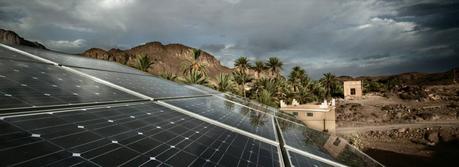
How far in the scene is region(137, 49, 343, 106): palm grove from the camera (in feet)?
191

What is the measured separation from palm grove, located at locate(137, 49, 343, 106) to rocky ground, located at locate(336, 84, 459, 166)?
13.2m

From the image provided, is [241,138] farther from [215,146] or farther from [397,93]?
[397,93]

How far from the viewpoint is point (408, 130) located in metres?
58.6

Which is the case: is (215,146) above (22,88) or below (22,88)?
below

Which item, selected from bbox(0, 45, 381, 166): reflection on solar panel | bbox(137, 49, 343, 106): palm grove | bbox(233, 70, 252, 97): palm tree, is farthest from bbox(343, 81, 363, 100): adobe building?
bbox(0, 45, 381, 166): reflection on solar panel

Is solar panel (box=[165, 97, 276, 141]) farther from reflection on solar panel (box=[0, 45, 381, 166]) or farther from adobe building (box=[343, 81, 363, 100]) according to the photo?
adobe building (box=[343, 81, 363, 100])

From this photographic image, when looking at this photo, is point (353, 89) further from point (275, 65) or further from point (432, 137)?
point (432, 137)

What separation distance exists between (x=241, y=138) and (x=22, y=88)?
5021 mm

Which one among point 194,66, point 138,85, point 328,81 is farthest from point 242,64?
point 138,85

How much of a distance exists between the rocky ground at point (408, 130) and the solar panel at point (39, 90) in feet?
142

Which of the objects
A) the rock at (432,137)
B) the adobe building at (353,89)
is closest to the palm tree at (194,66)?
the rock at (432,137)

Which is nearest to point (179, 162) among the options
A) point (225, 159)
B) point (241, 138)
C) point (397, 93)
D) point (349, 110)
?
point (225, 159)

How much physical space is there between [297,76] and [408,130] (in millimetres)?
42329

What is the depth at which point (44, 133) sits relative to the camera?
4074 millimetres
